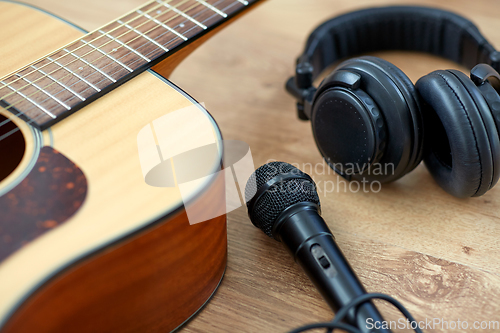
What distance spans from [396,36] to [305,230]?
0.55m

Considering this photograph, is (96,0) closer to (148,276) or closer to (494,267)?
(148,276)

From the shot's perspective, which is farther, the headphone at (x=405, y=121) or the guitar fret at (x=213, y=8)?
the guitar fret at (x=213, y=8)

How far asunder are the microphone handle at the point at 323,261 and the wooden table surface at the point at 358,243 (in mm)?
71

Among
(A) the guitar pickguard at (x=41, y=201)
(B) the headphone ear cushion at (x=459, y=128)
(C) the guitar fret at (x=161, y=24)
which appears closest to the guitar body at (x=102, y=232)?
(A) the guitar pickguard at (x=41, y=201)

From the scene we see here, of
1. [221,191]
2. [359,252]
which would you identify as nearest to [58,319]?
[221,191]

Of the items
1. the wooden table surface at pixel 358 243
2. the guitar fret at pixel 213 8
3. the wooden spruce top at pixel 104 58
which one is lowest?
the wooden table surface at pixel 358 243

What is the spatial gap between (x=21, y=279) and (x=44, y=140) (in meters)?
0.18

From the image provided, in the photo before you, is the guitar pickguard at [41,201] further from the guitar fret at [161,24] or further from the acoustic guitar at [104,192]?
the guitar fret at [161,24]

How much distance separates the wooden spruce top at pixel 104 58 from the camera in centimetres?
55

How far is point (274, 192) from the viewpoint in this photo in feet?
1.71

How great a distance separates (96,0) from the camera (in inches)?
44.2

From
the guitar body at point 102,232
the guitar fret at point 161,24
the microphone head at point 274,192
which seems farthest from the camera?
the guitar fret at point 161,24

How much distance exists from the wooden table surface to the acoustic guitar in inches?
2.1

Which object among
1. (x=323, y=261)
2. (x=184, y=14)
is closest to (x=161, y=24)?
(x=184, y=14)
